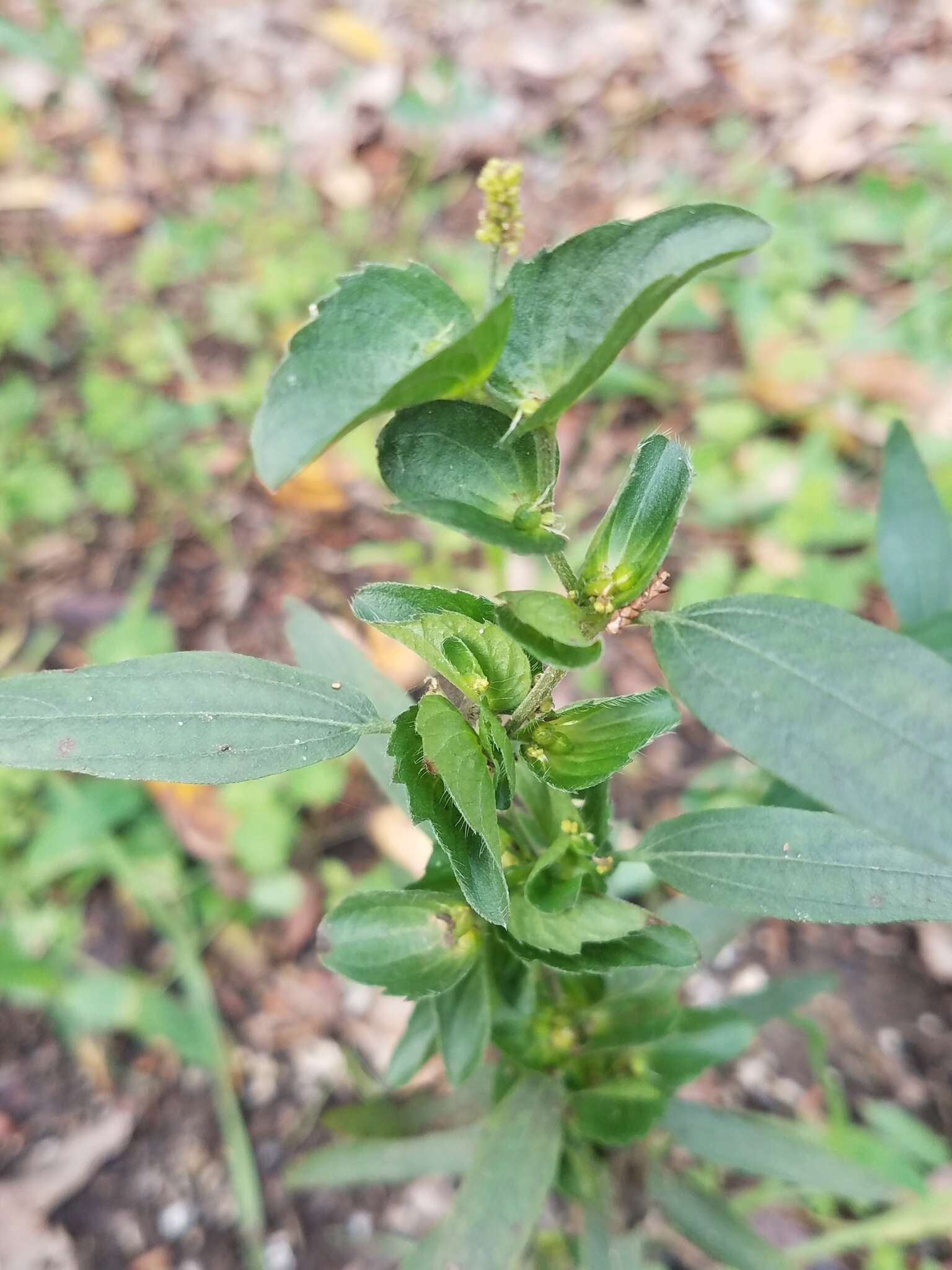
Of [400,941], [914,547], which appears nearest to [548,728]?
[400,941]

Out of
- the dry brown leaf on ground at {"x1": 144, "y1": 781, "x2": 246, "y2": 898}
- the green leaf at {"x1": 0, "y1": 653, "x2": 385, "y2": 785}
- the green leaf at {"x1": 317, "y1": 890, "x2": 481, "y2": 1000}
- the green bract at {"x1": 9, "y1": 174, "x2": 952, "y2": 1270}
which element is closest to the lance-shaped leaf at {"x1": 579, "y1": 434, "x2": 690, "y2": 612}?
the green bract at {"x1": 9, "y1": 174, "x2": 952, "y2": 1270}

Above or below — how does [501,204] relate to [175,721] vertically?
above

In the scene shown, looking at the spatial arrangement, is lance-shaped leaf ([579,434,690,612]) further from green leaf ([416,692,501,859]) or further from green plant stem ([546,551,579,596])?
green leaf ([416,692,501,859])

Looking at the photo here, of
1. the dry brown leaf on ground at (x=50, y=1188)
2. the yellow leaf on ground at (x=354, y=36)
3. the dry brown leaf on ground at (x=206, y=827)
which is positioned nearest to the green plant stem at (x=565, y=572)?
the dry brown leaf on ground at (x=206, y=827)

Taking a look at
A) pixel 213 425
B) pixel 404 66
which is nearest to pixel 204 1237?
pixel 213 425

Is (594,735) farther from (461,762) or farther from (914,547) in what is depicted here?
(914,547)

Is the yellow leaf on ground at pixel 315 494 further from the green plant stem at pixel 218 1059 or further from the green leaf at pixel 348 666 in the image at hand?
the green leaf at pixel 348 666
